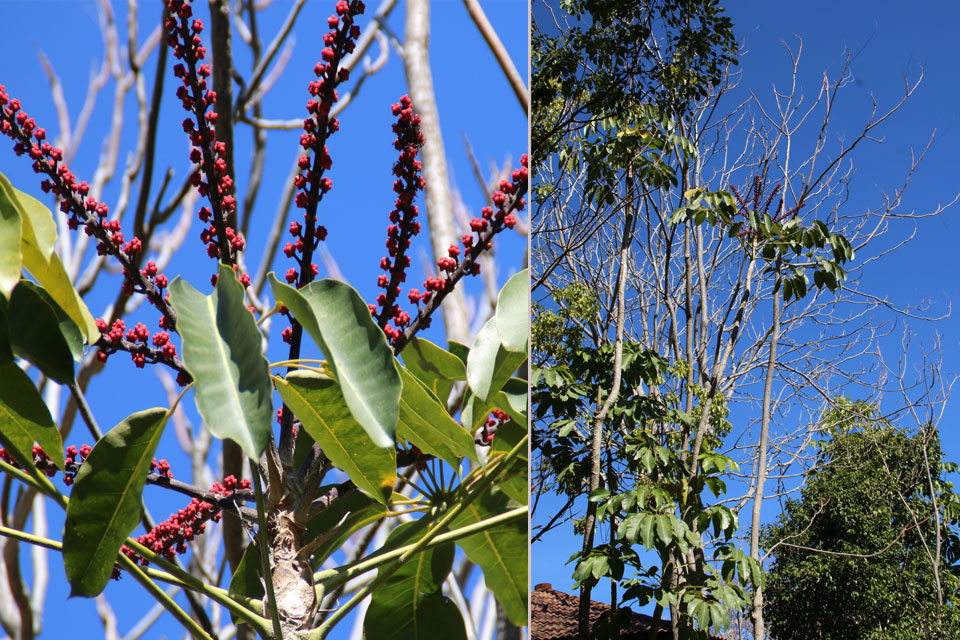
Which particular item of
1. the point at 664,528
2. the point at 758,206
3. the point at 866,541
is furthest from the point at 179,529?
the point at 758,206

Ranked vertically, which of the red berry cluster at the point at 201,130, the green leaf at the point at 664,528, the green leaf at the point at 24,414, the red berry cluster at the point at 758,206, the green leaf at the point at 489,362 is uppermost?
the red berry cluster at the point at 758,206

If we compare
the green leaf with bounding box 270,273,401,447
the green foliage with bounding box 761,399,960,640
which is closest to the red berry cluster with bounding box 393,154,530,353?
the green leaf with bounding box 270,273,401,447

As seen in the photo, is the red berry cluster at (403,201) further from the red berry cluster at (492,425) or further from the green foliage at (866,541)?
the green foliage at (866,541)

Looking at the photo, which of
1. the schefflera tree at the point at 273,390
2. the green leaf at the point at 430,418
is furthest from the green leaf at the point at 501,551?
the green leaf at the point at 430,418

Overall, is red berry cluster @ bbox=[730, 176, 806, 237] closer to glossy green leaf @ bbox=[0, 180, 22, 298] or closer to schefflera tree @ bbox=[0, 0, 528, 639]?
schefflera tree @ bbox=[0, 0, 528, 639]

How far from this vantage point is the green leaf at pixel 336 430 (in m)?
0.44

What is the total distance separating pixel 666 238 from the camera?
1.23 m

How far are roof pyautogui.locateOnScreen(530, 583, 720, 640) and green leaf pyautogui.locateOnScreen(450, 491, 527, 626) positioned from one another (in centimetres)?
37

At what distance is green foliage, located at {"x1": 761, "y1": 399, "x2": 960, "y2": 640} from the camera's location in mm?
1057

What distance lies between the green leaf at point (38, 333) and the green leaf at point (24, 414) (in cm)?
2

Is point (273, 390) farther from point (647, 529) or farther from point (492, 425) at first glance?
point (647, 529)

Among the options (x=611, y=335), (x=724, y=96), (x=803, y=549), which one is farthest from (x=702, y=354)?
(x=724, y=96)

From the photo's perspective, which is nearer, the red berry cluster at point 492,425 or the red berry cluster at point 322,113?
the red berry cluster at point 322,113

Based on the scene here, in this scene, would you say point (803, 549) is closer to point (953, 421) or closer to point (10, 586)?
point (953, 421)
